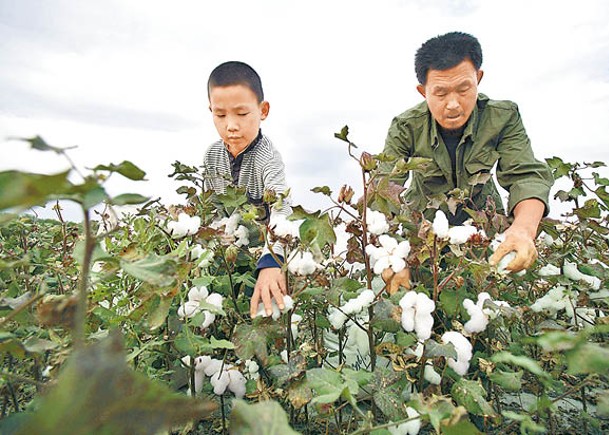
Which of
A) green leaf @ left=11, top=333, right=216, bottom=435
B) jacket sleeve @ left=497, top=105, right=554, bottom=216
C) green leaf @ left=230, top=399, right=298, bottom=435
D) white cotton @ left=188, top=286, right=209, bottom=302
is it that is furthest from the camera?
jacket sleeve @ left=497, top=105, right=554, bottom=216

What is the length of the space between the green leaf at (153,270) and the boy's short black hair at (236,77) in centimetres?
153

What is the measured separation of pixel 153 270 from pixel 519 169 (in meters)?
1.62

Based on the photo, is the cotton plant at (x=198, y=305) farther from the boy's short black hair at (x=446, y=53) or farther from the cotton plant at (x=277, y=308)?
the boy's short black hair at (x=446, y=53)

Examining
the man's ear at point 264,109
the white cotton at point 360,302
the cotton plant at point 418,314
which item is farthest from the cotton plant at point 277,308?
the man's ear at point 264,109

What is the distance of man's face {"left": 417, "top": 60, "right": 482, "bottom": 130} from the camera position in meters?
1.93

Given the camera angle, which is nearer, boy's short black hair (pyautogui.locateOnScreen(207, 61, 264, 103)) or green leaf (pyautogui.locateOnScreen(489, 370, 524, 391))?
green leaf (pyautogui.locateOnScreen(489, 370, 524, 391))

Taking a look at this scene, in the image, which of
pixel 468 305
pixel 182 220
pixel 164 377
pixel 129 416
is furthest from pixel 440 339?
pixel 129 416

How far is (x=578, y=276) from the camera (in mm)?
1477

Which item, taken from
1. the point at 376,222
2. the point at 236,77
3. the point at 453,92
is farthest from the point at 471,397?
the point at 236,77

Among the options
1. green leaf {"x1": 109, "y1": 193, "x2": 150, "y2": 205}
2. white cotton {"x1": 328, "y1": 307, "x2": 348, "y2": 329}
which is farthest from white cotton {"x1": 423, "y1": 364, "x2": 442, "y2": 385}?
green leaf {"x1": 109, "y1": 193, "x2": 150, "y2": 205}

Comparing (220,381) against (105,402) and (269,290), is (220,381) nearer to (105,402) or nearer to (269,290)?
(269,290)

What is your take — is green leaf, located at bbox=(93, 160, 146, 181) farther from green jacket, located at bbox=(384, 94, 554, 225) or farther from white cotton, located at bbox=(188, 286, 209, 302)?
green jacket, located at bbox=(384, 94, 554, 225)

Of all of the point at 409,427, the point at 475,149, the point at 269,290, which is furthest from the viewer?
the point at 475,149

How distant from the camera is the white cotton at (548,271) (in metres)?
1.49
